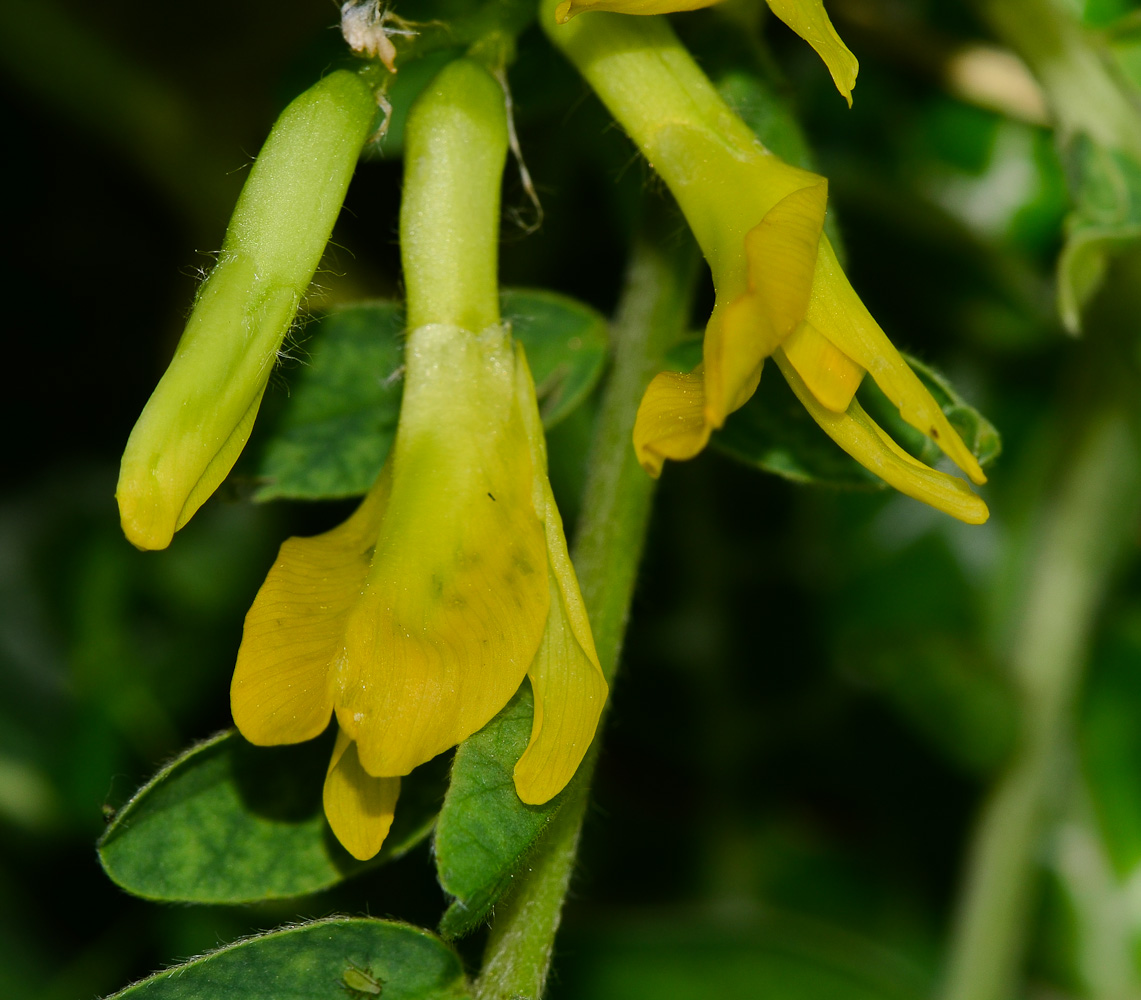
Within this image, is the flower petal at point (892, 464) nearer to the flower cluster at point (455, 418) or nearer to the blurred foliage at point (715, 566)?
the flower cluster at point (455, 418)

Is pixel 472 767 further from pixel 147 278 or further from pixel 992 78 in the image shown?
pixel 147 278

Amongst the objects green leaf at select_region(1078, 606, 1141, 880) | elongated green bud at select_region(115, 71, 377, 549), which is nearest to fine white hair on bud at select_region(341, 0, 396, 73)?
elongated green bud at select_region(115, 71, 377, 549)

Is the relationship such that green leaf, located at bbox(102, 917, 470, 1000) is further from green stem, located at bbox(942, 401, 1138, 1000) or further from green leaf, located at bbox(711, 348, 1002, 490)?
green stem, located at bbox(942, 401, 1138, 1000)

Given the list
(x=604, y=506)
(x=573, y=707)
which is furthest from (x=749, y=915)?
(x=573, y=707)

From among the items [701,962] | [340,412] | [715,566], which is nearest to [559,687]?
[340,412]

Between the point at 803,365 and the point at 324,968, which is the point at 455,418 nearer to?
the point at 803,365

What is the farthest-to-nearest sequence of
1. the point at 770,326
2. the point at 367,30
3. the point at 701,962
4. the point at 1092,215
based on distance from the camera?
the point at 701,962 < the point at 1092,215 < the point at 367,30 < the point at 770,326

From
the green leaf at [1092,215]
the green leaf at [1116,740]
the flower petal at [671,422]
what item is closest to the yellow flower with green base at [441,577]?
the flower petal at [671,422]
